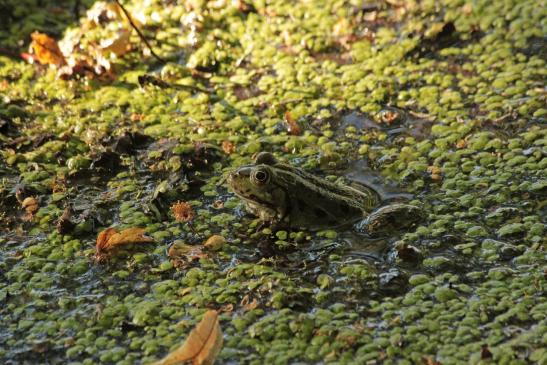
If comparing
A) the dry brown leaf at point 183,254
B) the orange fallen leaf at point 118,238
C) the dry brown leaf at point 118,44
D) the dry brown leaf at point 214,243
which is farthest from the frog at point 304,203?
the dry brown leaf at point 118,44

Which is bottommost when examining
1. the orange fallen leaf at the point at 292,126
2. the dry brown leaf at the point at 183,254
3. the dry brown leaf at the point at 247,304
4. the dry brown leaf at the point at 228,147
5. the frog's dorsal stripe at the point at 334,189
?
the dry brown leaf at the point at 247,304

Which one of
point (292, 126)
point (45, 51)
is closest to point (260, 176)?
point (292, 126)

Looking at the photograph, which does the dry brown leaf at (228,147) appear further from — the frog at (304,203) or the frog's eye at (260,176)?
the frog's eye at (260,176)

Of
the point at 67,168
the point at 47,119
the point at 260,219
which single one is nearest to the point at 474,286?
the point at 260,219

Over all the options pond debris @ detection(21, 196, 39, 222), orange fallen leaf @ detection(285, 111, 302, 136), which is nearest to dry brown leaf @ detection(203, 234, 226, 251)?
pond debris @ detection(21, 196, 39, 222)

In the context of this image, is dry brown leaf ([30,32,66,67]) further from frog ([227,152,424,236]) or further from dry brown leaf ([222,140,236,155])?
frog ([227,152,424,236])
